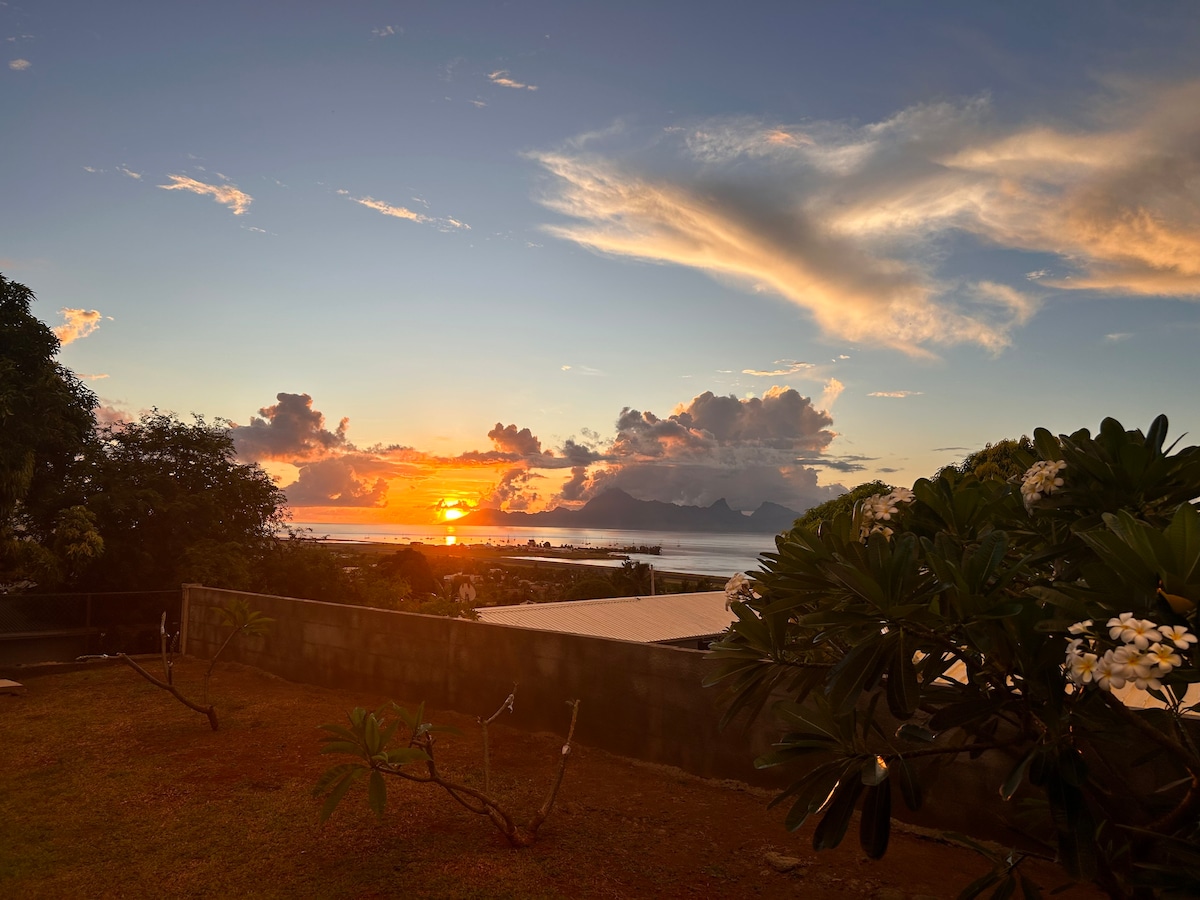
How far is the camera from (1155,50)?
24.1ft

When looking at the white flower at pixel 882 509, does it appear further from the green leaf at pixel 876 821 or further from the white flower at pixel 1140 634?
the white flower at pixel 1140 634

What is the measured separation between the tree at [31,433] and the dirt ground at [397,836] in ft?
51.1

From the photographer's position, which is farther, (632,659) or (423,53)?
(423,53)

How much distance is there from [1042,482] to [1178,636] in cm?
95

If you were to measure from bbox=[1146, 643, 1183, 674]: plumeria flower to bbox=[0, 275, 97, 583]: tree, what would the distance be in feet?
78.2

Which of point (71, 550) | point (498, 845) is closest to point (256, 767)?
point (498, 845)

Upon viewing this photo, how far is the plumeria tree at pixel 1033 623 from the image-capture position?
211 centimetres

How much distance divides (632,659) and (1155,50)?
312 inches

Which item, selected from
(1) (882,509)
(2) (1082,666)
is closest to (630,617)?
(1) (882,509)

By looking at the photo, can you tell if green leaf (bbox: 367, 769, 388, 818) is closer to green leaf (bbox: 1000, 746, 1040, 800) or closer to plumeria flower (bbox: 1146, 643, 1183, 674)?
green leaf (bbox: 1000, 746, 1040, 800)

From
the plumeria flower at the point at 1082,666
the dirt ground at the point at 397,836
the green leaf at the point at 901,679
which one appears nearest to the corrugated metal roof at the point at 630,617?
the dirt ground at the point at 397,836

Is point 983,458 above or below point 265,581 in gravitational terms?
above

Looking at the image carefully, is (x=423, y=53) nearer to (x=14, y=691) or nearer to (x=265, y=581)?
(x=14, y=691)

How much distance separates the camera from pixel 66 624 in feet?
46.9
